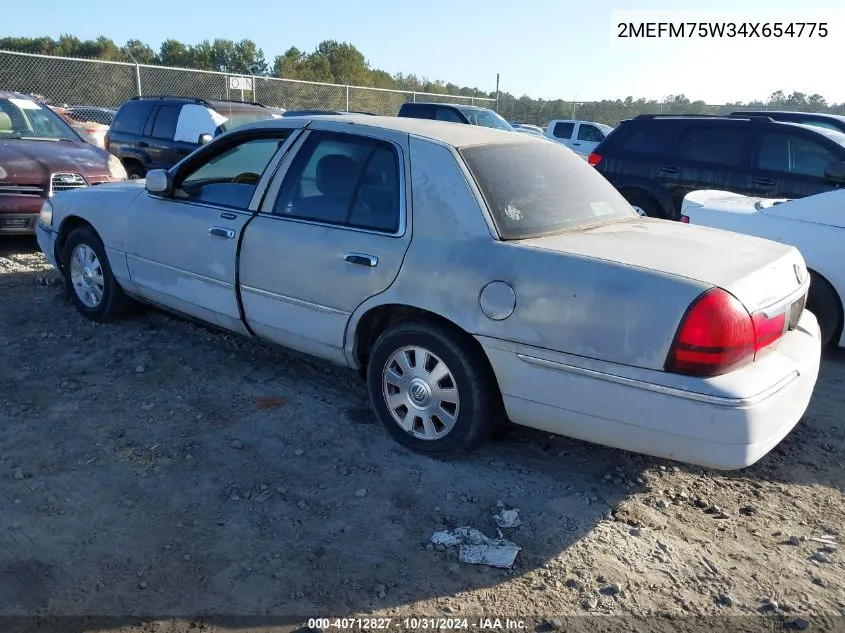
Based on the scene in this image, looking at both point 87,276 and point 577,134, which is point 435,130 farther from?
point 577,134

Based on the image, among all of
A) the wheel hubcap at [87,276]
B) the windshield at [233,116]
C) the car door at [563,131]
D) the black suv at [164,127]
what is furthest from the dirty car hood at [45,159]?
the car door at [563,131]

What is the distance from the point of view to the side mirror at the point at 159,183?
4617 mm

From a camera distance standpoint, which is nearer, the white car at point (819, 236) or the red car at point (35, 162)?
the white car at point (819, 236)

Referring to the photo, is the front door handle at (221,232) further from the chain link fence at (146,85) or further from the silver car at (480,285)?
the chain link fence at (146,85)

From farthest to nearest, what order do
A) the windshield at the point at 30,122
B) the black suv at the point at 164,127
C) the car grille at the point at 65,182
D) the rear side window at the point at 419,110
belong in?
the rear side window at the point at 419,110 → the black suv at the point at 164,127 → the windshield at the point at 30,122 → the car grille at the point at 65,182

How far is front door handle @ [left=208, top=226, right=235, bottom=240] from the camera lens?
421cm

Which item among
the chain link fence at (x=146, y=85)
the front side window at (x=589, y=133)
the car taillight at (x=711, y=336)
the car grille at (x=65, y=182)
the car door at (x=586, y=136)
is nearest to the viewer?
the car taillight at (x=711, y=336)

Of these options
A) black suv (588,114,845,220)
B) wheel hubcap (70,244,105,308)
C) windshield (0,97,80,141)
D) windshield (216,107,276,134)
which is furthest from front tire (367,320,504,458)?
windshield (216,107,276,134)

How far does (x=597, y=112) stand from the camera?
35.2m

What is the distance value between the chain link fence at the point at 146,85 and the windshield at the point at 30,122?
6333mm

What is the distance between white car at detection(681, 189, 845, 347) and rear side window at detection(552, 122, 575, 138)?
15.6 meters

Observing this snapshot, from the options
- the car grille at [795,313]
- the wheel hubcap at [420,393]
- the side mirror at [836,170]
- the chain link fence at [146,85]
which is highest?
the chain link fence at [146,85]

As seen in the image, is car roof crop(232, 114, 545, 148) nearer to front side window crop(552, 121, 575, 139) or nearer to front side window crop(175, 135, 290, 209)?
front side window crop(175, 135, 290, 209)

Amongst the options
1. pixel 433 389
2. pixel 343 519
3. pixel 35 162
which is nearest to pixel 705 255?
pixel 433 389
